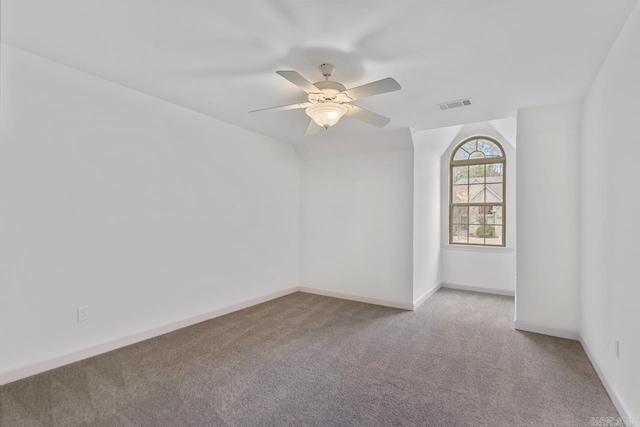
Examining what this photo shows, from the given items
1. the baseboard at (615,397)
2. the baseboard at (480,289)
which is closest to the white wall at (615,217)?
the baseboard at (615,397)

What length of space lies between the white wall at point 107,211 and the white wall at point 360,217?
3.99 ft

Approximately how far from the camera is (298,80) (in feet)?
6.85

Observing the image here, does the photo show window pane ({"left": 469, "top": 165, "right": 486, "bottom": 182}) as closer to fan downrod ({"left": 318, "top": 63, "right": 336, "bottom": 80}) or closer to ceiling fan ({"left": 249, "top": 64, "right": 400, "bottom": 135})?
ceiling fan ({"left": 249, "top": 64, "right": 400, "bottom": 135})

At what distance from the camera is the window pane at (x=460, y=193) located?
5.41 meters

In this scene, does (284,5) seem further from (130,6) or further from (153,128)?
(153,128)

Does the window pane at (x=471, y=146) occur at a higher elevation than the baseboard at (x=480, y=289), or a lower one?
higher

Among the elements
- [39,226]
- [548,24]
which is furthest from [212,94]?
[548,24]

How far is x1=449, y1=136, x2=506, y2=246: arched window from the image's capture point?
5.16 m

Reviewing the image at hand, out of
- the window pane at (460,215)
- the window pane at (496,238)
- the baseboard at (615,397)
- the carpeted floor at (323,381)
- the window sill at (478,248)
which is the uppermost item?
the window pane at (460,215)

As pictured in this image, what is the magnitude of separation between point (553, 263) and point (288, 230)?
11.7 feet

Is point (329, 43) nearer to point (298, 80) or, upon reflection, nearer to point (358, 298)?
point (298, 80)

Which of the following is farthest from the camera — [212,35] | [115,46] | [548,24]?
[115,46]

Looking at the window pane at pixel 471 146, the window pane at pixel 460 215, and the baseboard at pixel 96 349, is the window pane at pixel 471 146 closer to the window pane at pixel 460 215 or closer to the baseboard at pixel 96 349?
the window pane at pixel 460 215

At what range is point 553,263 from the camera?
10.6 ft
